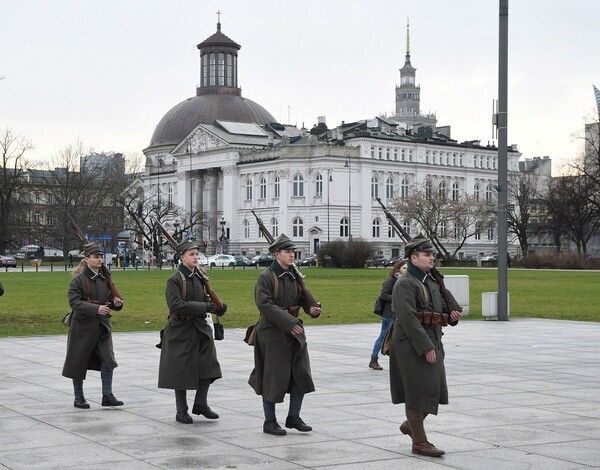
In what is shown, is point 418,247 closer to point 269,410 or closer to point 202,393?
point 269,410

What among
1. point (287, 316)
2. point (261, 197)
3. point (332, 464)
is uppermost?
point (261, 197)

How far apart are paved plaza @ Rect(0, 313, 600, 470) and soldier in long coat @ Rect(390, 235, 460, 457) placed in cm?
42

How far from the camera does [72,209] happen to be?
100750mm

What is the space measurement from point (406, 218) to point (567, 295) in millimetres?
64993

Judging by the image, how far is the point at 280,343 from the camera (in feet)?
35.4

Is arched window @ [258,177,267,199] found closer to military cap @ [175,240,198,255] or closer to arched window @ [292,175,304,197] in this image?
arched window @ [292,175,304,197]

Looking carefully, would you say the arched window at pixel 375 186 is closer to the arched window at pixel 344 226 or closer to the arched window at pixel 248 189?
the arched window at pixel 344 226

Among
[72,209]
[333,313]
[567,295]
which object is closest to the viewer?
[333,313]

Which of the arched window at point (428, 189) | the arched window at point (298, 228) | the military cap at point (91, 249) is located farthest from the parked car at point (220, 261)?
the military cap at point (91, 249)

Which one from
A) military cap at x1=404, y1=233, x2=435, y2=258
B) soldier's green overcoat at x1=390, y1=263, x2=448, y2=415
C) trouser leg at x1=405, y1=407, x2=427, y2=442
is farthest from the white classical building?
trouser leg at x1=405, y1=407, x2=427, y2=442

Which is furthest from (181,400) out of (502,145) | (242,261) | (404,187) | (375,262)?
(404,187)

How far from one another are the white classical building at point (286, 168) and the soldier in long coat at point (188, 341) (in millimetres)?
110806

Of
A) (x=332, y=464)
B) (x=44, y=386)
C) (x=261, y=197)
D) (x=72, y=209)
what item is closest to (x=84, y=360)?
(x=44, y=386)

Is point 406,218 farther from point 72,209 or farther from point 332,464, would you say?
point 332,464
